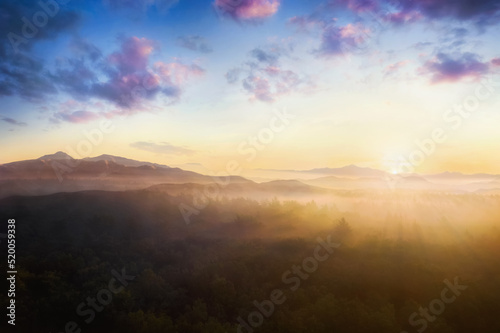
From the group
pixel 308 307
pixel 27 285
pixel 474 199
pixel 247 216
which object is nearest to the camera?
pixel 308 307

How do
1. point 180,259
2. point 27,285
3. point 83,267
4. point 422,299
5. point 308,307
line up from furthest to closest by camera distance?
point 180,259 < point 83,267 < point 27,285 < point 422,299 < point 308,307

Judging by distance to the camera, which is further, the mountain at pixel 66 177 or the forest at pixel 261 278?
the mountain at pixel 66 177

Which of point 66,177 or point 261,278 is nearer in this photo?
point 261,278

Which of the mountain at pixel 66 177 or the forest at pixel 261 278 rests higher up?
the mountain at pixel 66 177

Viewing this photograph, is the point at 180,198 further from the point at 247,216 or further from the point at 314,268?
the point at 314,268

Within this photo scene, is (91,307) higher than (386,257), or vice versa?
(386,257)

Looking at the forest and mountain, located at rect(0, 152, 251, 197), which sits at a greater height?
mountain, located at rect(0, 152, 251, 197)

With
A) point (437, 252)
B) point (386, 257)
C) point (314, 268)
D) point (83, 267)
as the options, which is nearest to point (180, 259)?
point (83, 267)

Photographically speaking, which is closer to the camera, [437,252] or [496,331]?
[496,331]

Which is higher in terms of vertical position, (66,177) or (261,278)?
(66,177)

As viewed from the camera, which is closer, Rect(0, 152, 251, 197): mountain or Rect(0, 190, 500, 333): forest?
Rect(0, 190, 500, 333): forest
